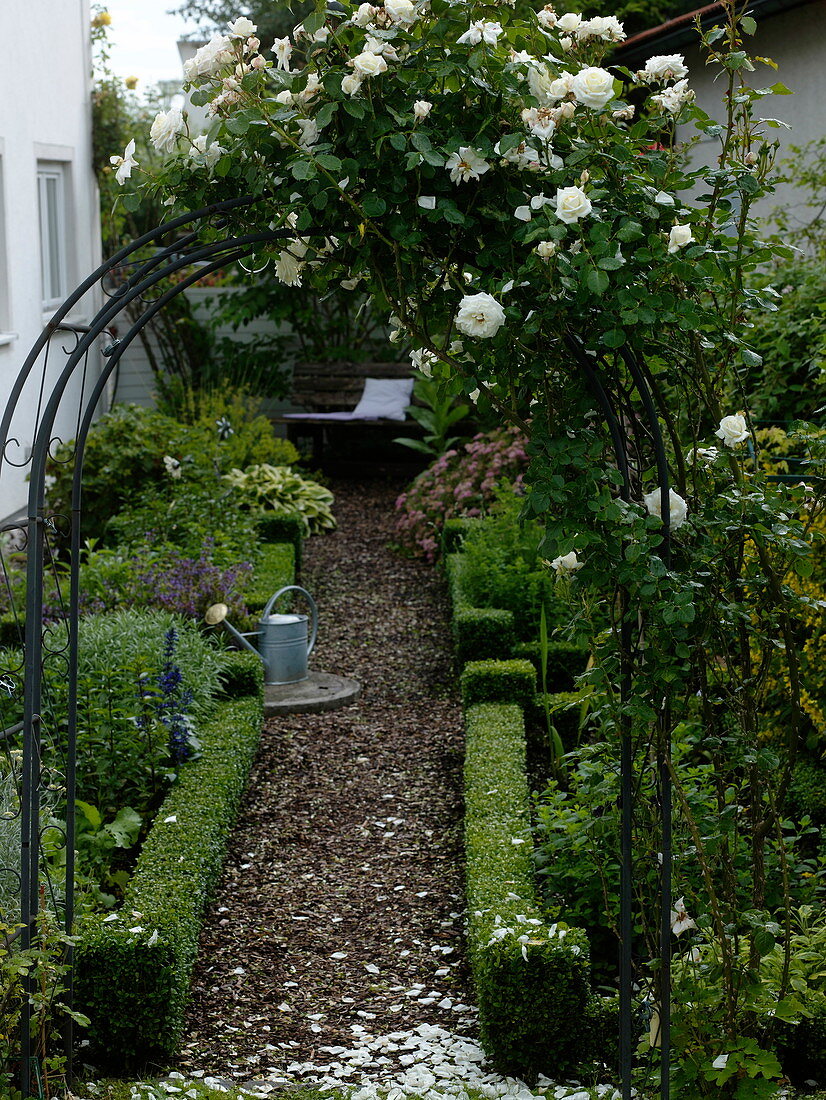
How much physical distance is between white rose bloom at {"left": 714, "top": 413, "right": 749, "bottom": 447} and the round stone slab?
3.90 metres

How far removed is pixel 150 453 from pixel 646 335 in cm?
599

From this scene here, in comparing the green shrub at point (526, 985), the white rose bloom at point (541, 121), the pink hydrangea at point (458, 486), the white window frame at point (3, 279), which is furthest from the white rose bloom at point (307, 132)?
the white window frame at point (3, 279)

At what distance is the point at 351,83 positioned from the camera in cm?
240

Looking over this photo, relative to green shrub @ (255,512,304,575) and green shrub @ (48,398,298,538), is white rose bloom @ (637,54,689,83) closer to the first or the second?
green shrub @ (48,398,298,538)

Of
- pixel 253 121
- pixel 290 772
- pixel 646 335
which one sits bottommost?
pixel 290 772

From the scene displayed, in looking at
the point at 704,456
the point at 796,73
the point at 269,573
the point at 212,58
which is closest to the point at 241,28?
the point at 212,58

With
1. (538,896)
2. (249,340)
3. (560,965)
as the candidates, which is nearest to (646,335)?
(560,965)

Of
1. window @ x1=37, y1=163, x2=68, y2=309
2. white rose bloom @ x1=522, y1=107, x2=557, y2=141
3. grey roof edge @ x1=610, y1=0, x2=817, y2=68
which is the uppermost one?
grey roof edge @ x1=610, y1=0, x2=817, y2=68

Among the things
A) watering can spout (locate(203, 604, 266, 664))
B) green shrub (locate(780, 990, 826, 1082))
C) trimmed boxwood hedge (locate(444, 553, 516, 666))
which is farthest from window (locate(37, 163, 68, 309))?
green shrub (locate(780, 990, 826, 1082))

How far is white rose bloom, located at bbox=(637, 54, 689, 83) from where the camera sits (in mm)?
2570

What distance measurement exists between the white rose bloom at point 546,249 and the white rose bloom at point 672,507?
61cm

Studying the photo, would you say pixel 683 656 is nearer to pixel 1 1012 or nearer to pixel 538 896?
pixel 538 896

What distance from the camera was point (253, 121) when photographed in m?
2.50

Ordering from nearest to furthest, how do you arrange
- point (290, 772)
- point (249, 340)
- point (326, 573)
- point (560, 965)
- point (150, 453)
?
point (560, 965) < point (290, 772) < point (150, 453) < point (326, 573) < point (249, 340)
